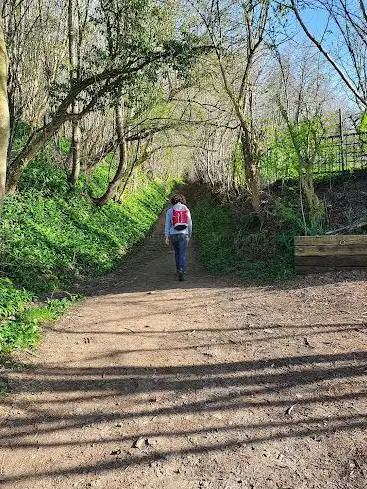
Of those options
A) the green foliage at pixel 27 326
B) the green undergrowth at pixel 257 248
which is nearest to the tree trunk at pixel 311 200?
the green undergrowth at pixel 257 248

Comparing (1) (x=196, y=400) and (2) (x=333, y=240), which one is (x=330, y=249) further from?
(1) (x=196, y=400)

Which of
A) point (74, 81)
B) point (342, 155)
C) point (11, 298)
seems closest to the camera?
point (11, 298)

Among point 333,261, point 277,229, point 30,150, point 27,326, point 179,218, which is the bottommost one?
point 27,326

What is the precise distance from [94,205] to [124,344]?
413 inches

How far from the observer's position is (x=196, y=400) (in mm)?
3734

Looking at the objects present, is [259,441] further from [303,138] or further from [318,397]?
[303,138]

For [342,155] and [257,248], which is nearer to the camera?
[257,248]

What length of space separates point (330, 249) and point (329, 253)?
7 centimetres

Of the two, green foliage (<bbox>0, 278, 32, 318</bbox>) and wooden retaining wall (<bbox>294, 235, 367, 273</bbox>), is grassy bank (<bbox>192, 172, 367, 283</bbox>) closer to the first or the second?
wooden retaining wall (<bbox>294, 235, 367, 273</bbox>)

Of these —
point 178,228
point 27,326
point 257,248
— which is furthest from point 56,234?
point 27,326

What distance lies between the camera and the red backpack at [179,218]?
8.97 meters

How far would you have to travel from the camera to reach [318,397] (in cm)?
364

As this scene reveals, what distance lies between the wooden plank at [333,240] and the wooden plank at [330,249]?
0.05 meters

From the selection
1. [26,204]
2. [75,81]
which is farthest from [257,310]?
[75,81]
